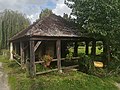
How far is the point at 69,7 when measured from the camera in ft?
58.4

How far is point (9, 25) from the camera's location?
3675cm

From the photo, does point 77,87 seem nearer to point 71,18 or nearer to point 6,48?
point 71,18

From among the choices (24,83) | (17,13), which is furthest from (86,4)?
(17,13)

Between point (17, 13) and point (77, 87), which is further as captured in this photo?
point (17, 13)

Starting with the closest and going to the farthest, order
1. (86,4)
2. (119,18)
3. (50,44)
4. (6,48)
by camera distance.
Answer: (119,18)
(86,4)
(50,44)
(6,48)

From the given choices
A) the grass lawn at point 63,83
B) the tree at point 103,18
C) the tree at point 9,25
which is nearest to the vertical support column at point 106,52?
the tree at point 103,18

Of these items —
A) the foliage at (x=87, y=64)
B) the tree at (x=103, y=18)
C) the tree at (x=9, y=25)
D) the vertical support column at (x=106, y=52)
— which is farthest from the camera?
the tree at (x=9, y=25)

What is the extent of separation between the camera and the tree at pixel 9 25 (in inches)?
1448

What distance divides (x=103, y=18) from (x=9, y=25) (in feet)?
79.2

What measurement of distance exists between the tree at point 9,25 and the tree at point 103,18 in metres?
22.0

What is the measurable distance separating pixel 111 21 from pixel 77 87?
5190 mm

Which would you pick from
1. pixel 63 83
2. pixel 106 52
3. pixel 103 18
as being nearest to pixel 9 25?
pixel 106 52

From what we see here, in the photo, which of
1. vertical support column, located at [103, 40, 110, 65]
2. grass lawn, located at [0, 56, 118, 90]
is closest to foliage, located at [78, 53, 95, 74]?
vertical support column, located at [103, 40, 110, 65]

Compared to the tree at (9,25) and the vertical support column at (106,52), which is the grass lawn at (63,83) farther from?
the tree at (9,25)
